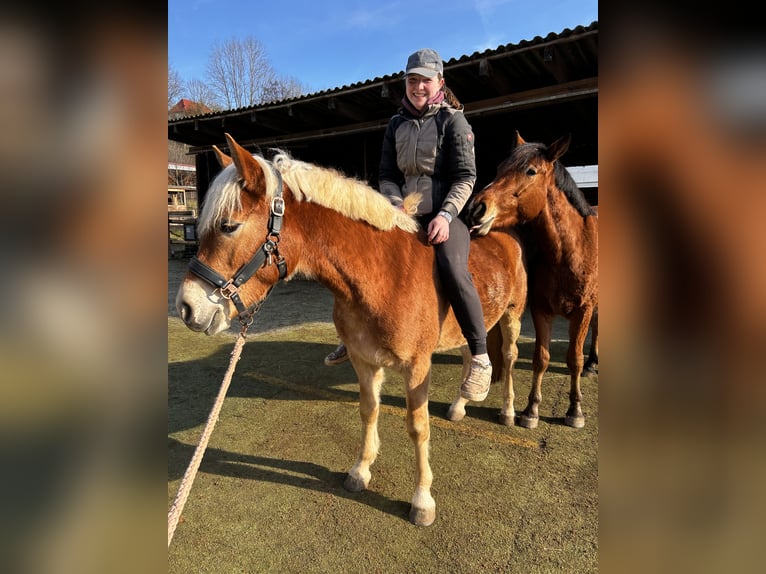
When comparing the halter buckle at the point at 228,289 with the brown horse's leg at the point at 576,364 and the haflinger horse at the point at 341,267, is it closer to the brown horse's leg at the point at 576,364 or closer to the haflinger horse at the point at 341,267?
the haflinger horse at the point at 341,267

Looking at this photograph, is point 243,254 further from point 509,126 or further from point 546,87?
point 509,126

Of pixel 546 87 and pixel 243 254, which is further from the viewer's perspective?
pixel 546 87

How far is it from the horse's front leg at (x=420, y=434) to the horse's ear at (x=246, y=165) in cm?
140

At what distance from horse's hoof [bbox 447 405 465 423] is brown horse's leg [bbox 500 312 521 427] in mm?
370

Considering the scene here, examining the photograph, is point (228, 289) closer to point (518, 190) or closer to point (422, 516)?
point (422, 516)

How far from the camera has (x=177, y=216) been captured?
19984 millimetres

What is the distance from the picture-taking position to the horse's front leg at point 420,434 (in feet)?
7.88

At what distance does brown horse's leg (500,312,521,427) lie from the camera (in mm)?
→ 3637

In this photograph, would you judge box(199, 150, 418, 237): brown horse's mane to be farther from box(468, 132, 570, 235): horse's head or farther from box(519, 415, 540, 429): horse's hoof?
box(519, 415, 540, 429): horse's hoof

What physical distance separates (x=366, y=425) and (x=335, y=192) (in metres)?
1.71

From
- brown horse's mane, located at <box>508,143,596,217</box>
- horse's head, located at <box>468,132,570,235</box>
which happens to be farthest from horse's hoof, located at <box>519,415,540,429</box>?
brown horse's mane, located at <box>508,143,596,217</box>

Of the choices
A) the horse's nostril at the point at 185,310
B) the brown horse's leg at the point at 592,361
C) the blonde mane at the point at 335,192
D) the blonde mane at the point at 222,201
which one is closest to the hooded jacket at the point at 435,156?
the blonde mane at the point at 335,192
